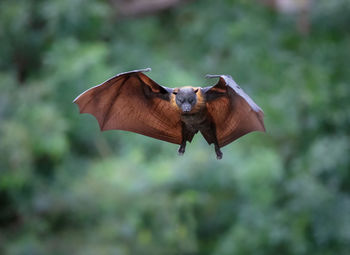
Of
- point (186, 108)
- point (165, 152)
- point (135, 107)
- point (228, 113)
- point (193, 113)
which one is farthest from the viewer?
point (165, 152)

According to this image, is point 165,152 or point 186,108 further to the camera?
point 165,152

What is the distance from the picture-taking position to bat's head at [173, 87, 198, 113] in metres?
4.49

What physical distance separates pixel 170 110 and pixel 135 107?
36cm

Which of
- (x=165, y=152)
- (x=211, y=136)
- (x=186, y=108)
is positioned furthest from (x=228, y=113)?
(x=165, y=152)

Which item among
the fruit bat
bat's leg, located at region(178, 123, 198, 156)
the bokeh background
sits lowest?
the bokeh background

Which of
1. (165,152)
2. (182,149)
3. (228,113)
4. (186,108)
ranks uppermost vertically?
(186,108)

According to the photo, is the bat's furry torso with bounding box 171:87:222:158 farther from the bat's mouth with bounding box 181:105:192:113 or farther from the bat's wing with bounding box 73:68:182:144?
the bat's wing with bounding box 73:68:182:144

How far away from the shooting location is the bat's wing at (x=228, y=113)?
14.9 ft

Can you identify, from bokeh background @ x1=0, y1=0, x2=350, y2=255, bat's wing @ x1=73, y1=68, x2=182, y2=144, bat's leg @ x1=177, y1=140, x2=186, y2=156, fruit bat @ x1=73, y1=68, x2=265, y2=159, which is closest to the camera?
fruit bat @ x1=73, y1=68, x2=265, y2=159

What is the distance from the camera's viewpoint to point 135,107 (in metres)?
5.39

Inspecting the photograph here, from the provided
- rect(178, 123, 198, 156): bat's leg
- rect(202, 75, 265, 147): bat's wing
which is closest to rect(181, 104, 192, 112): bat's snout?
rect(202, 75, 265, 147): bat's wing

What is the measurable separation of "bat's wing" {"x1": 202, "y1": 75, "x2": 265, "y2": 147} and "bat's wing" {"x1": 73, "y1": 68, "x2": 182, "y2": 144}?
33cm

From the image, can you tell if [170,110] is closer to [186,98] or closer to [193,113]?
[193,113]

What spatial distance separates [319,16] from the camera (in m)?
15.8
